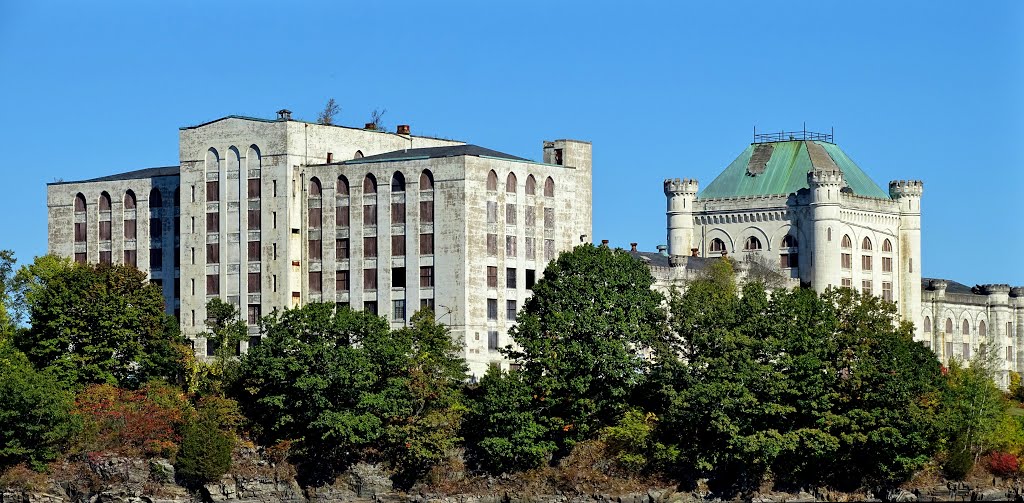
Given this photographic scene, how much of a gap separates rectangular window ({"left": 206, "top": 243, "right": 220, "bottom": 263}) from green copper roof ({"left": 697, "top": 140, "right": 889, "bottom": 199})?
56.3 metres

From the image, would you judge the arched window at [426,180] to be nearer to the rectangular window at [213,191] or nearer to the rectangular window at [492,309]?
the rectangular window at [492,309]

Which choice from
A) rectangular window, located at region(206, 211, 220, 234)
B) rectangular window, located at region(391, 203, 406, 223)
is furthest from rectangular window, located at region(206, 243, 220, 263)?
rectangular window, located at region(391, 203, 406, 223)

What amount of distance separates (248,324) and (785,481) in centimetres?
4054

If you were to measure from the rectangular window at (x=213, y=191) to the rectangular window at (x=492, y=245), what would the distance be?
20.2 metres

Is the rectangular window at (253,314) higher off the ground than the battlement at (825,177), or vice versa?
the battlement at (825,177)

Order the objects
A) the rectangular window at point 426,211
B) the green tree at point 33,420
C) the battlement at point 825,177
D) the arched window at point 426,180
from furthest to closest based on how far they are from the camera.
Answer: the battlement at point 825,177 < the arched window at point 426,180 < the rectangular window at point 426,211 < the green tree at point 33,420

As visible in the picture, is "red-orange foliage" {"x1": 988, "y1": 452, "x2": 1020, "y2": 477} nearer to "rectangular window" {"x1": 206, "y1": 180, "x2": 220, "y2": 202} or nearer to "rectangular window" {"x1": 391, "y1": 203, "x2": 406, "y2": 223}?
"rectangular window" {"x1": 391, "y1": 203, "x2": 406, "y2": 223}

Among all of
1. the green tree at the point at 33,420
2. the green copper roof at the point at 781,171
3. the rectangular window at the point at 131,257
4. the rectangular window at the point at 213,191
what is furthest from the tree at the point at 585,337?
the green copper roof at the point at 781,171

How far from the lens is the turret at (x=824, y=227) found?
601 ft

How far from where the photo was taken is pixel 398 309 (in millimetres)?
147625

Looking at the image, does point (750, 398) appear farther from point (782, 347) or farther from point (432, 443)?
point (432, 443)

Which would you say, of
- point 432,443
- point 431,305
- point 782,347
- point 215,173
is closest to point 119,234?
point 215,173

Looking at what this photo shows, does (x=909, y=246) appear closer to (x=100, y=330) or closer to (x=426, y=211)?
(x=426, y=211)

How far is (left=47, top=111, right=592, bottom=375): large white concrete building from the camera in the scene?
5738 inches
